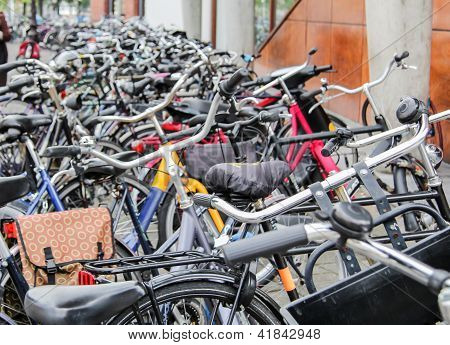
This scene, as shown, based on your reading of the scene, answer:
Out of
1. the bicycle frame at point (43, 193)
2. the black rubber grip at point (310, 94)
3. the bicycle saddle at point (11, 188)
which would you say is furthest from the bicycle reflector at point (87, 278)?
the black rubber grip at point (310, 94)

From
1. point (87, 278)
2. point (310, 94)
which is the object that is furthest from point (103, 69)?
point (87, 278)

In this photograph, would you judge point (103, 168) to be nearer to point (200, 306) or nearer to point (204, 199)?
point (204, 199)

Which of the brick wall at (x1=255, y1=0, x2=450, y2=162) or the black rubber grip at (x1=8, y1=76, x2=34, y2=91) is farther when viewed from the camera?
the brick wall at (x1=255, y1=0, x2=450, y2=162)

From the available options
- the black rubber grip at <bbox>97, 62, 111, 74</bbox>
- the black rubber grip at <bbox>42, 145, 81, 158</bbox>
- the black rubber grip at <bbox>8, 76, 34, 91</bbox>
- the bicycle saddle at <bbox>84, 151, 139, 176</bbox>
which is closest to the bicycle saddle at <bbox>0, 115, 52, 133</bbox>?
the bicycle saddle at <bbox>84, 151, 139, 176</bbox>

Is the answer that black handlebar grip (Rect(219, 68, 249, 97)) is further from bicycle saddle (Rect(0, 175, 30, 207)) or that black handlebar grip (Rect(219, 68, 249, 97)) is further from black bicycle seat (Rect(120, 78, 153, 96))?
black bicycle seat (Rect(120, 78, 153, 96))

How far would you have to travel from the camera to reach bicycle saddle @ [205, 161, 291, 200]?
287cm

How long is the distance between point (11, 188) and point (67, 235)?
352 millimetres

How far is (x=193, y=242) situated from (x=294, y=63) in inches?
383

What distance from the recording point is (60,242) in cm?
318

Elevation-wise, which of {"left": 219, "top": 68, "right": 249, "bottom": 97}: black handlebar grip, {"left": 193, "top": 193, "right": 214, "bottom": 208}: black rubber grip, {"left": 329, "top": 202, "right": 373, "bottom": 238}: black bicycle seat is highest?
{"left": 219, "top": 68, "right": 249, "bottom": 97}: black handlebar grip

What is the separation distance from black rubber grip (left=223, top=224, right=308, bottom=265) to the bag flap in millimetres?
1414

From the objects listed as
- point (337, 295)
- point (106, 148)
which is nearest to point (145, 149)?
point (106, 148)

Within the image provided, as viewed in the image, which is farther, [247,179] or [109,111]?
[109,111]
